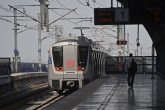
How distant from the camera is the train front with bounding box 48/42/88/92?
96.9 ft

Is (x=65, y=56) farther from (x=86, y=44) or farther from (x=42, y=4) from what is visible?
(x=42, y=4)

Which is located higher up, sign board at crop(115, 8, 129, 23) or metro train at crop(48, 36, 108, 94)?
sign board at crop(115, 8, 129, 23)

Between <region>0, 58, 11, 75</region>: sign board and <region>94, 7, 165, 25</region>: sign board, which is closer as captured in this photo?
<region>94, 7, 165, 25</region>: sign board

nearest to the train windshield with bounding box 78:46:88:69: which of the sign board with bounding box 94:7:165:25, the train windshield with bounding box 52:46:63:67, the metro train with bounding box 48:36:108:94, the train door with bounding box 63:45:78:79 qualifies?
the metro train with bounding box 48:36:108:94

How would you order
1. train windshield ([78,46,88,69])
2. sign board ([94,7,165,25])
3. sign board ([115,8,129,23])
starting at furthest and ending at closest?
train windshield ([78,46,88,69]) → sign board ([115,8,129,23]) → sign board ([94,7,165,25])

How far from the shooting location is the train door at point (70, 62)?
2966 cm

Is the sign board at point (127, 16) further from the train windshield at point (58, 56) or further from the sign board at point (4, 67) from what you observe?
the sign board at point (4, 67)

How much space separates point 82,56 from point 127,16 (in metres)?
5.43

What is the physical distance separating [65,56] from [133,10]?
5.72m

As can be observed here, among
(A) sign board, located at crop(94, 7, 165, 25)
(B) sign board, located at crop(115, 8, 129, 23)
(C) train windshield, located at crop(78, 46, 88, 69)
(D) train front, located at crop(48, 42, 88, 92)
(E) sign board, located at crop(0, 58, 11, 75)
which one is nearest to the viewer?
(A) sign board, located at crop(94, 7, 165, 25)

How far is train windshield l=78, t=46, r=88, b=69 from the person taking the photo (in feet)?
98.5

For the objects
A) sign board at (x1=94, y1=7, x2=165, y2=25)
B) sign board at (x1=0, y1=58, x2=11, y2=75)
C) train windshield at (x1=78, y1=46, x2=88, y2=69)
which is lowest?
sign board at (x1=0, y1=58, x2=11, y2=75)

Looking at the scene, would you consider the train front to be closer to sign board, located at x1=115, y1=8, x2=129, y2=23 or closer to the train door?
the train door

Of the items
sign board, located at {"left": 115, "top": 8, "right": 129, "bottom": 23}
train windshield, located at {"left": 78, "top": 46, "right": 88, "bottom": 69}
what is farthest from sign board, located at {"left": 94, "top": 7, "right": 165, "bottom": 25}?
train windshield, located at {"left": 78, "top": 46, "right": 88, "bottom": 69}
